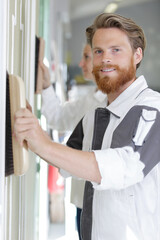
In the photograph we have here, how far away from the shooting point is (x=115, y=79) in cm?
115

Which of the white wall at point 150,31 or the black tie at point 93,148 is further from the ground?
the white wall at point 150,31

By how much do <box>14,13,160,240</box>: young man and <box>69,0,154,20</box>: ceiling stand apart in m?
5.48

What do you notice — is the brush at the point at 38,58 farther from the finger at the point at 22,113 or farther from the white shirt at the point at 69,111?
the finger at the point at 22,113

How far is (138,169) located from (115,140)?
4.8 inches

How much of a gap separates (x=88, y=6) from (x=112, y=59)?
653cm

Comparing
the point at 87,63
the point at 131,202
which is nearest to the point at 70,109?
the point at 87,63

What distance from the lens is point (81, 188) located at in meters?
1.67

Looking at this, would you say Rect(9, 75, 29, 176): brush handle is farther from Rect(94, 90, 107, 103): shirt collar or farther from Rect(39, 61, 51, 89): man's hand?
Rect(94, 90, 107, 103): shirt collar

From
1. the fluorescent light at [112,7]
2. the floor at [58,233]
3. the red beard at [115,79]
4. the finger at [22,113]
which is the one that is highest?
the fluorescent light at [112,7]

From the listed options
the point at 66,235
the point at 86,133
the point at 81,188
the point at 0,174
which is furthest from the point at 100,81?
the point at 66,235

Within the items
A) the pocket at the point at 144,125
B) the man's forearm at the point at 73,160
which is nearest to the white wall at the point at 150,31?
the pocket at the point at 144,125

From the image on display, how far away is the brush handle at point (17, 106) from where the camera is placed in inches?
34.2

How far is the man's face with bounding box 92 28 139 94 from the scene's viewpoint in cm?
114

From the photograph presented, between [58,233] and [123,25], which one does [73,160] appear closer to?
[123,25]
